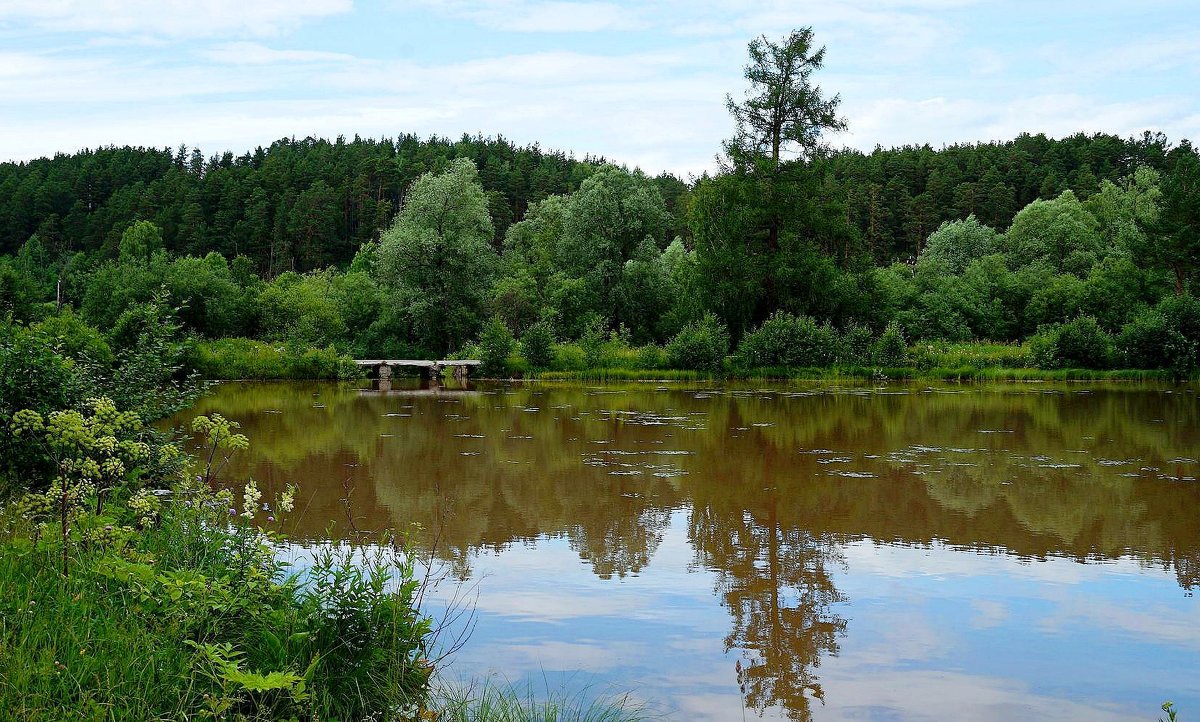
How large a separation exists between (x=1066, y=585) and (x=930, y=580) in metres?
1.05

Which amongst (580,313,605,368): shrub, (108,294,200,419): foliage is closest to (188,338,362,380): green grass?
(580,313,605,368): shrub

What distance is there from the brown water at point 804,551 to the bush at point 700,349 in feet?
51.4

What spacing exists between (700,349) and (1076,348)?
14.0 m

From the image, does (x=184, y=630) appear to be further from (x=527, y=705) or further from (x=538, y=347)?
(x=538, y=347)

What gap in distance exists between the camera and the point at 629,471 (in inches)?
521

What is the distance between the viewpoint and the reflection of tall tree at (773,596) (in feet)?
17.6

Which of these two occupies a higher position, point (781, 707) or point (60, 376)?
point (60, 376)

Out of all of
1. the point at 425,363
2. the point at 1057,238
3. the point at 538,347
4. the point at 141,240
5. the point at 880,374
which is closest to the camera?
the point at 880,374

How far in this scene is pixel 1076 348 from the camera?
115 feet

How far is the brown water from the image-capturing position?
17.7 ft

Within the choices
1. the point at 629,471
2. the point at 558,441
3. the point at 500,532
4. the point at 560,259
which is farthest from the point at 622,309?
the point at 500,532

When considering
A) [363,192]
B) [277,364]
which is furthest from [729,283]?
[363,192]

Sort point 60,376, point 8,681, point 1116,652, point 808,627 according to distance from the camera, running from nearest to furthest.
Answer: point 8,681 → point 1116,652 → point 808,627 → point 60,376

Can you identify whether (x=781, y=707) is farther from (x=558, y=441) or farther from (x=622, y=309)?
(x=622, y=309)
